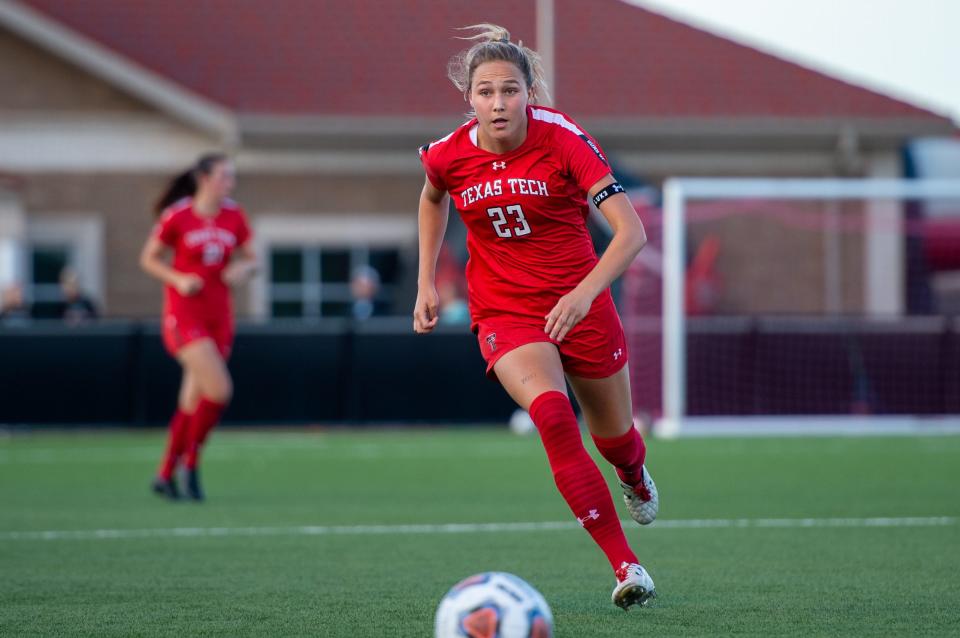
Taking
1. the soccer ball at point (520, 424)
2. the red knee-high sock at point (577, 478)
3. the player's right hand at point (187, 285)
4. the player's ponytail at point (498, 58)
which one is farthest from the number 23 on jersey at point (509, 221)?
the soccer ball at point (520, 424)

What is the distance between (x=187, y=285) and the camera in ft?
32.3

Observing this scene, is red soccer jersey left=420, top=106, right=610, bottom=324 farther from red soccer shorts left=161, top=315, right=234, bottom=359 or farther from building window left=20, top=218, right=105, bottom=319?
building window left=20, top=218, right=105, bottom=319

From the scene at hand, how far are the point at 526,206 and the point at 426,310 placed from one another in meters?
0.55

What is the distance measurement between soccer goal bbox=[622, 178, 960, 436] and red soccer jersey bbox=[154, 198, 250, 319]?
22.5ft

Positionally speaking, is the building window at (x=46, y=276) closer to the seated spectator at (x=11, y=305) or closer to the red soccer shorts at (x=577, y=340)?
the seated spectator at (x=11, y=305)

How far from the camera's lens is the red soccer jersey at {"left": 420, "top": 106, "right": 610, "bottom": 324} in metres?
5.58

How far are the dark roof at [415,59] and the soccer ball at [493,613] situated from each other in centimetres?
1792

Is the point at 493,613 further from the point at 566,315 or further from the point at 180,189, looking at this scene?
the point at 180,189

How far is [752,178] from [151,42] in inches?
352

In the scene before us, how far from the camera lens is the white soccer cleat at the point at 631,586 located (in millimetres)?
5180

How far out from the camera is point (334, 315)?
73.8ft

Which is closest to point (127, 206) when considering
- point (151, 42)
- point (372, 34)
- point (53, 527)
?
point (151, 42)

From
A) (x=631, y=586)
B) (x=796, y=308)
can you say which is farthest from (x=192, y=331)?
(x=796, y=308)

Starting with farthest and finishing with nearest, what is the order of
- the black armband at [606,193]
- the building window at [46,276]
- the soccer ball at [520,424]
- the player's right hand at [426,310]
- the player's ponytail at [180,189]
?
1. the building window at [46,276]
2. the soccer ball at [520,424]
3. the player's ponytail at [180,189]
4. the player's right hand at [426,310]
5. the black armband at [606,193]
